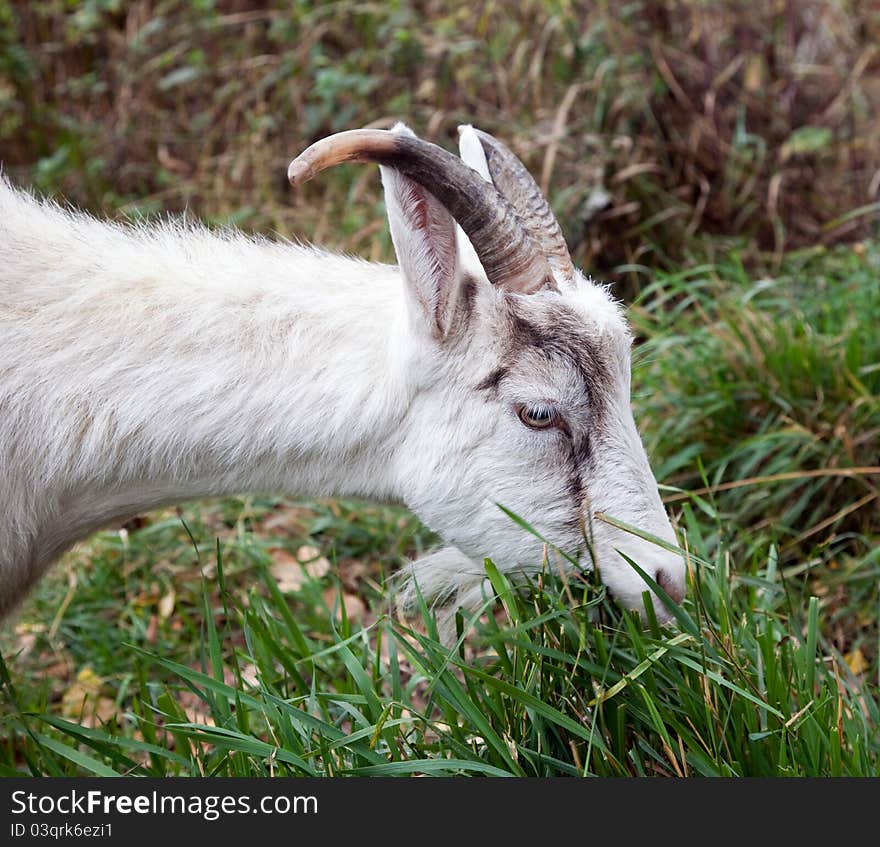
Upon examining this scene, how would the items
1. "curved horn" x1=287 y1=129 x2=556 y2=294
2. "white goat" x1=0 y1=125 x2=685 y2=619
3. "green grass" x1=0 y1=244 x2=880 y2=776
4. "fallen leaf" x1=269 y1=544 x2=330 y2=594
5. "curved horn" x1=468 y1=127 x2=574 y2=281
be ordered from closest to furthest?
"curved horn" x1=287 y1=129 x2=556 y2=294
"green grass" x1=0 y1=244 x2=880 y2=776
"white goat" x1=0 y1=125 x2=685 y2=619
"curved horn" x1=468 y1=127 x2=574 y2=281
"fallen leaf" x1=269 y1=544 x2=330 y2=594

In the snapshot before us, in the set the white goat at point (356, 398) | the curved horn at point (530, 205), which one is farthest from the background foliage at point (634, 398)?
the curved horn at point (530, 205)

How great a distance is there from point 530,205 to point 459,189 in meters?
0.50

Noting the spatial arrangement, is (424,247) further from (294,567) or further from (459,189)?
(294,567)

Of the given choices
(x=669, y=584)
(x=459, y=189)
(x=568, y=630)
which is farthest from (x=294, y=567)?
(x=459, y=189)

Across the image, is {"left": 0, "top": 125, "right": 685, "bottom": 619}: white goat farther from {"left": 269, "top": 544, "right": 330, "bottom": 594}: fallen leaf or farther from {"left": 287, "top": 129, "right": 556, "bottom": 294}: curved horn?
{"left": 269, "top": 544, "right": 330, "bottom": 594}: fallen leaf

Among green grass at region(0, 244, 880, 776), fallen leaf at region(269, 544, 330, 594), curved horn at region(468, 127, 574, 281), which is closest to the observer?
green grass at region(0, 244, 880, 776)

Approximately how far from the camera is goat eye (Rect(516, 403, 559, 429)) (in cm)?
300

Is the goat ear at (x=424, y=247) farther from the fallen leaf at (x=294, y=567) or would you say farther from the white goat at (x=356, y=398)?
the fallen leaf at (x=294, y=567)

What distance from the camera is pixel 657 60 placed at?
6.50 metres

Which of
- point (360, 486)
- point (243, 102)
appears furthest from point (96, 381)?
point (243, 102)

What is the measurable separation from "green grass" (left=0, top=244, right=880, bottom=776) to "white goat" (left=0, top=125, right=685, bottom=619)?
9.8 inches

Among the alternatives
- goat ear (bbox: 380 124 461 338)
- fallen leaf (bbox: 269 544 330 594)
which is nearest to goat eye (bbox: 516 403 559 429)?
goat ear (bbox: 380 124 461 338)

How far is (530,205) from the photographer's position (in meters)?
3.30

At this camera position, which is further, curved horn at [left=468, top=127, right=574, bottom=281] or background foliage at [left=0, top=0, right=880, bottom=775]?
curved horn at [left=468, top=127, right=574, bottom=281]
